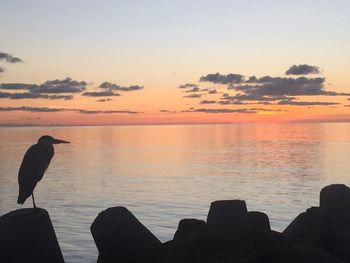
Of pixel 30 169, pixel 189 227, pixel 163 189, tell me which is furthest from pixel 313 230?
pixel 163 189

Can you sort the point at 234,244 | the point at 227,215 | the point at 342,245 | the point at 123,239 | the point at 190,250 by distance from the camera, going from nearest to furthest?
the point at 234,244 → the point at 190,250 → the point at 123,239 → the point at 342,245 → the point at 227,215

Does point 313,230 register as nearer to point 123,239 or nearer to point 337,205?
point 337,205

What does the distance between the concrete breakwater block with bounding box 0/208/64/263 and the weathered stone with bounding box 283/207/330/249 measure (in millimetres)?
4797

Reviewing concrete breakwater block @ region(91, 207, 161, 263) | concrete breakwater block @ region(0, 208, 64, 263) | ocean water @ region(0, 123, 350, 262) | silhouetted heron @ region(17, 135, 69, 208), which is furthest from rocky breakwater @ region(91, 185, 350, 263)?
ocean water @ region(0, 123, 350, 262)

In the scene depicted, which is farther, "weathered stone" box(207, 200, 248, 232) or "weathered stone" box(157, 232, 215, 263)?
"weathered stone" box(207, 200, 248, 232)

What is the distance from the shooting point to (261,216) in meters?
11.0

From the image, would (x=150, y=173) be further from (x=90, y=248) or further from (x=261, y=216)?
(x=261, y=216)

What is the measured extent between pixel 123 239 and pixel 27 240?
1.74 m

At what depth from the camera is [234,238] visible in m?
8.06

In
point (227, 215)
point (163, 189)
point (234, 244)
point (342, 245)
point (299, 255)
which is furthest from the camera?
point (163, 189)

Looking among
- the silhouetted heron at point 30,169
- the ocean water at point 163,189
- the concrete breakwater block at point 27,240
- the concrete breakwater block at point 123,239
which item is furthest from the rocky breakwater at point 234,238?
the ocean water at point 163,189

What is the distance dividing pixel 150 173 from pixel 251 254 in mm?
35579

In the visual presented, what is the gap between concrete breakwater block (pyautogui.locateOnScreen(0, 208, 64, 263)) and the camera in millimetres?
8883

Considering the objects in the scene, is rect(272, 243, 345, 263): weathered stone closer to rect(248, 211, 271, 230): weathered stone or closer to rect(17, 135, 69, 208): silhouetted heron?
rect(248, 211, 271, 230): weathered stone
